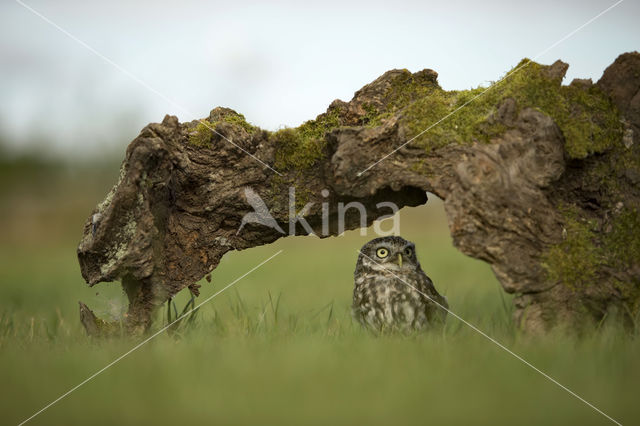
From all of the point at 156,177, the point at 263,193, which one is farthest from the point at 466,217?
the point at 156,177

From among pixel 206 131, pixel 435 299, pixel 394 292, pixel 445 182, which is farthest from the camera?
pixel 435 299

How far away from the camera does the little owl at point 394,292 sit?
5.52 meters

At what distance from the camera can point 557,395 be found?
324 centimetres

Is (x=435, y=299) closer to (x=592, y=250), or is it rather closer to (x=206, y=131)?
(x=592, y=250)

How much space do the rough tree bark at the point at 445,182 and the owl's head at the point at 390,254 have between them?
0.53 m

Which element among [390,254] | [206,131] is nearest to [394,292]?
[390,254]

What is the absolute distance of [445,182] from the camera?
14.8ft

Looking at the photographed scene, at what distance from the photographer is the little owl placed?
5520 millimetres

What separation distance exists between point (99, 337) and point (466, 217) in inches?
139

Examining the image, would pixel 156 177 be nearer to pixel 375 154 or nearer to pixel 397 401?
pixel 375 154

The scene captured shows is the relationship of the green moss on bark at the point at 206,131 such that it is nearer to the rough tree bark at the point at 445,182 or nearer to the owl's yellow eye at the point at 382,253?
the rough tree bark at the point at 445,182

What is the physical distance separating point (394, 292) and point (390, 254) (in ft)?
1.32

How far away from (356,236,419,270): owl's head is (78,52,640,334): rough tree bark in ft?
1.75

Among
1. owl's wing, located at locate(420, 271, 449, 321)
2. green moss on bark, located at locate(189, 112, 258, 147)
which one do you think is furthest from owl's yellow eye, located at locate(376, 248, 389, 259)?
green moss on bark, located at locate(189, 112, 258, 147)
